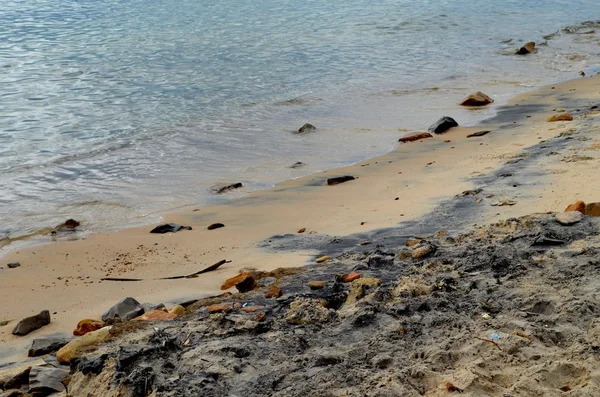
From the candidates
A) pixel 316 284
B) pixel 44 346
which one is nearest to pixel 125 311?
pixel 44 346

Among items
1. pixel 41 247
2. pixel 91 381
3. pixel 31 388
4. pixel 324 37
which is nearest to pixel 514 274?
pixel 91 381

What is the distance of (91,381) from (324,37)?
55.9 feet

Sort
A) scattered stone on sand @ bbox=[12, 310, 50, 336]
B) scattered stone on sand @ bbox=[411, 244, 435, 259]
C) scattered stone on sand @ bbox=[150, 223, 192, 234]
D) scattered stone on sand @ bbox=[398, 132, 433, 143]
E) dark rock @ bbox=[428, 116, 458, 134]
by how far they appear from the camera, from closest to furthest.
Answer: scattered stone on sand @ bbox=[12, 310, 50, 336], scattered stone on sand @ bbox=[411, 244, 435, 259], scattered stone on sand @ bbox=[150, 223, 192, 234], scattered stone on sand @ bbox=[398, 132, 433, 143], dark rock @ bbox=[428, 116, 458, 134]

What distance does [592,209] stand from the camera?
4.65 meters

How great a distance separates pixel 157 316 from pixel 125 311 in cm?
37

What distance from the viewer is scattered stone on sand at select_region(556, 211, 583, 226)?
4.37 metres

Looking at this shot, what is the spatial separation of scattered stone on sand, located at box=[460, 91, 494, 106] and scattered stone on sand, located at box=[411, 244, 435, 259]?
7704mm

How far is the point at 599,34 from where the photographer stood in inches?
757

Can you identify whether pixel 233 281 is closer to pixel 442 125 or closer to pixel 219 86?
pixel 442 125

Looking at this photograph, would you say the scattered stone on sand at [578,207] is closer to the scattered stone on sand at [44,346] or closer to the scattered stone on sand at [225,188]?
the scattered stone on sand at [44,346]

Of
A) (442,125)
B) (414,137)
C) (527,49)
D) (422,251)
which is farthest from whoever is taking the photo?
(527,49)

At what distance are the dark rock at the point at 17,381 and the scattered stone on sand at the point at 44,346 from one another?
46 cm

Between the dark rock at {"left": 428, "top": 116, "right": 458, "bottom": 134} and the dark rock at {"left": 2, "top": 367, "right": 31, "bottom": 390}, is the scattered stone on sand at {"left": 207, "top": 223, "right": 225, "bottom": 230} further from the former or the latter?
the dark rock at {"left": 428, "top": 116, "right": 458, "bottom": 134}

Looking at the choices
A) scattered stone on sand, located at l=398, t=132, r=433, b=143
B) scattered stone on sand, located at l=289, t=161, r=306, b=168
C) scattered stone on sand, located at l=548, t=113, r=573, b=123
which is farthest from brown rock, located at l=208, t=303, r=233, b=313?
scattered stone on sand, located at l=548, t=113, r=573, b=123
